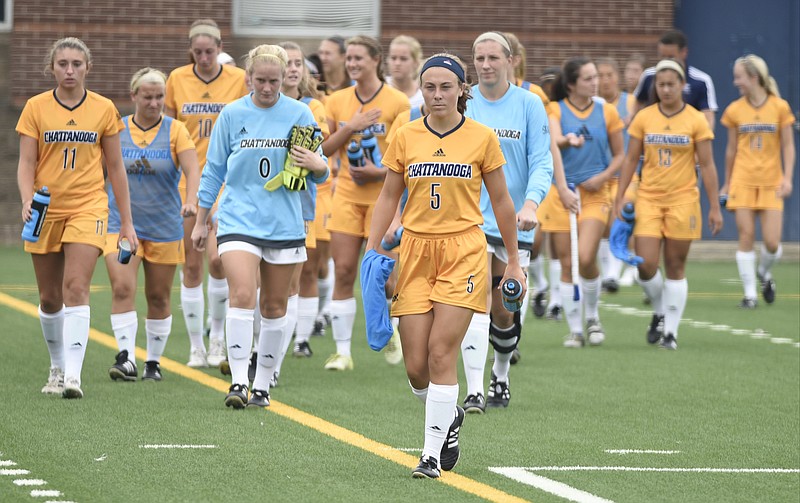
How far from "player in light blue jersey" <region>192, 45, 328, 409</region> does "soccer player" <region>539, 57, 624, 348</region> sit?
410cm

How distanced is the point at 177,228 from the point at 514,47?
2553 mm

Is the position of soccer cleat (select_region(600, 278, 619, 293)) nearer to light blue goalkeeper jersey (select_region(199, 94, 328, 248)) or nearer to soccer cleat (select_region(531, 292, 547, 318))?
soccer cleat (select_region(531, 292, 547, 318))

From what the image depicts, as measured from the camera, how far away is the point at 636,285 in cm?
1903

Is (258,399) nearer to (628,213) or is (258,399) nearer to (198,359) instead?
(198,359)

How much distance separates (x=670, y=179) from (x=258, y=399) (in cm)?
475

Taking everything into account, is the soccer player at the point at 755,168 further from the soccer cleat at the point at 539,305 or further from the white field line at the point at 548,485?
the white field line at the point at 548,485

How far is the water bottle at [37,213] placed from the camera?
8.82 metres

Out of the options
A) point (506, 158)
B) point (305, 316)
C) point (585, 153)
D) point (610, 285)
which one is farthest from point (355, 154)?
point (610, 285)

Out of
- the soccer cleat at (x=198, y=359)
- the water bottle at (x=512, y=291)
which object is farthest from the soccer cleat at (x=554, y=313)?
the water bottle at (x=512, y=291)

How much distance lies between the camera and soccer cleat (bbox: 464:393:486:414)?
350 inches

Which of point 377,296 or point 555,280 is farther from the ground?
point 377,296

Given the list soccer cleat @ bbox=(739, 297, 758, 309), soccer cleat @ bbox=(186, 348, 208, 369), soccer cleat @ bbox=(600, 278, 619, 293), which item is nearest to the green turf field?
soccer cleat @ bbox=(186, 348, 208, 369)

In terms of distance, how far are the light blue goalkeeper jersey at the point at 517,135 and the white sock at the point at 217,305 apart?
106 inches

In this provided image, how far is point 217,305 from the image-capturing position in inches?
437
